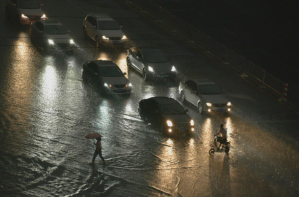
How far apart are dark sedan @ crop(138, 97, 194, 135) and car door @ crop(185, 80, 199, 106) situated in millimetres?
2872

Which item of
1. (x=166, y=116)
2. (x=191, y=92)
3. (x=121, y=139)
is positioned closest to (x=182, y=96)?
(x=191, y=92)

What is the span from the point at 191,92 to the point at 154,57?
528 cm

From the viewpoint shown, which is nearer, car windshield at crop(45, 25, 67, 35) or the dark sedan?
the dark sedan

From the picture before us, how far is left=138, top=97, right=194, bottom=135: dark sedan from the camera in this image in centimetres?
2177

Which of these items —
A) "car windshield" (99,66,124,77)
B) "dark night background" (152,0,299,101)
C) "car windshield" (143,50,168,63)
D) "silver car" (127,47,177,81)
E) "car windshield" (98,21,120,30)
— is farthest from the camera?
"dark night background" (152,0,299,101)

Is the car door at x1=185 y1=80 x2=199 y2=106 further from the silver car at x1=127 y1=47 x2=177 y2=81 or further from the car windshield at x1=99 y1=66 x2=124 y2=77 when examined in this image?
the car windshield at x1=99 y1=66 x2=124 y2=77

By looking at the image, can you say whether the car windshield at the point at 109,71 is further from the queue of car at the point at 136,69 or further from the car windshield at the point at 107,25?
the car windshield at the point at 107,25

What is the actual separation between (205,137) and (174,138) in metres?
1.52

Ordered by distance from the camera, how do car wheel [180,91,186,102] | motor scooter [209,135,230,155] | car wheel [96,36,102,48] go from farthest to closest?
car wheel [96,36,102,48] → car wheel [180,91,186,102] → motor scooter [209,135,230,155]

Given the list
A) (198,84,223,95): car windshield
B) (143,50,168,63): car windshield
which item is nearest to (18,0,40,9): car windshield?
(143,50,168,63): car windshield

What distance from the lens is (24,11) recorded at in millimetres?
36688

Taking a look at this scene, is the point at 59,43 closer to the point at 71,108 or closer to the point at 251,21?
the point at 71,108

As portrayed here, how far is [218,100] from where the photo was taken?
1008 inches

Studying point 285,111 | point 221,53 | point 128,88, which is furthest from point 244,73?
point 128,88
